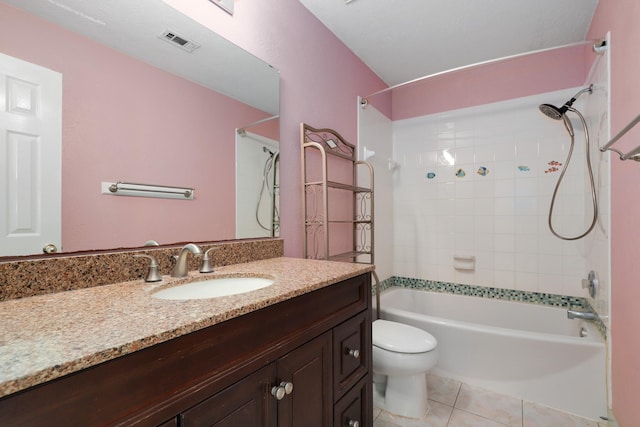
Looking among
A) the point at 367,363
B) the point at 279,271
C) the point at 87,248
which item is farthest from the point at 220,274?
the point at 367,363

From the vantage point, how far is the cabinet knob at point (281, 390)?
2.43ft

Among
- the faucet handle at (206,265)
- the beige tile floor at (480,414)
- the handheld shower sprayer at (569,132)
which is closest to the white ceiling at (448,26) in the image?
the handheld shower sprayer at (569,132)

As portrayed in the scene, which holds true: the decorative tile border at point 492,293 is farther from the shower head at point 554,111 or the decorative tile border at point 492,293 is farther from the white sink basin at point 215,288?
the white sink basin at point 215,288

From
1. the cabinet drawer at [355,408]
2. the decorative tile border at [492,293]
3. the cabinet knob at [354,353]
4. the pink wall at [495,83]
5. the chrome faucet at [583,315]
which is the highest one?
the pink wall at [495,83]

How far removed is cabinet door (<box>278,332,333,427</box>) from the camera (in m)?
0.79

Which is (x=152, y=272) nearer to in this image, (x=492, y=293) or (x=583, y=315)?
(x=583, y=315)

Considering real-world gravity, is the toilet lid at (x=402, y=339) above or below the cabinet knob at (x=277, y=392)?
below

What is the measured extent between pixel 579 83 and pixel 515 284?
1.55 meters

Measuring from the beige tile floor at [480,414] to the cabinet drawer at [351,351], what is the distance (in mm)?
702

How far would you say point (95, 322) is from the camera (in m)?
0.58

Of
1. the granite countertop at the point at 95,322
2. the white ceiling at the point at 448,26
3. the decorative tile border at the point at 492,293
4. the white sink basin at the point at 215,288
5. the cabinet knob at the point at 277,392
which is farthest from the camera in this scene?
the decorative tile border at the point at 492,293

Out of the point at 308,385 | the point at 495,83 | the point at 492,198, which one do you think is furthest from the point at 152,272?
the point at 495,83

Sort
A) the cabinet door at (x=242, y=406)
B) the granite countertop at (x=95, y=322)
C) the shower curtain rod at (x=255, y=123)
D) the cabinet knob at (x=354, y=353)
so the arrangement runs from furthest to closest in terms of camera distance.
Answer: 1. the shower curtain rod at (x=255, y=123)
2. the cabinet knob at (x=354, y=353)
3. the cabinet door at (x=242, y=406)
4. the granite countertop at (x=95, y=322)

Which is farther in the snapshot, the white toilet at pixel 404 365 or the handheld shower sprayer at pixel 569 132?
the handheld shower sprayer at pixel 569 132
